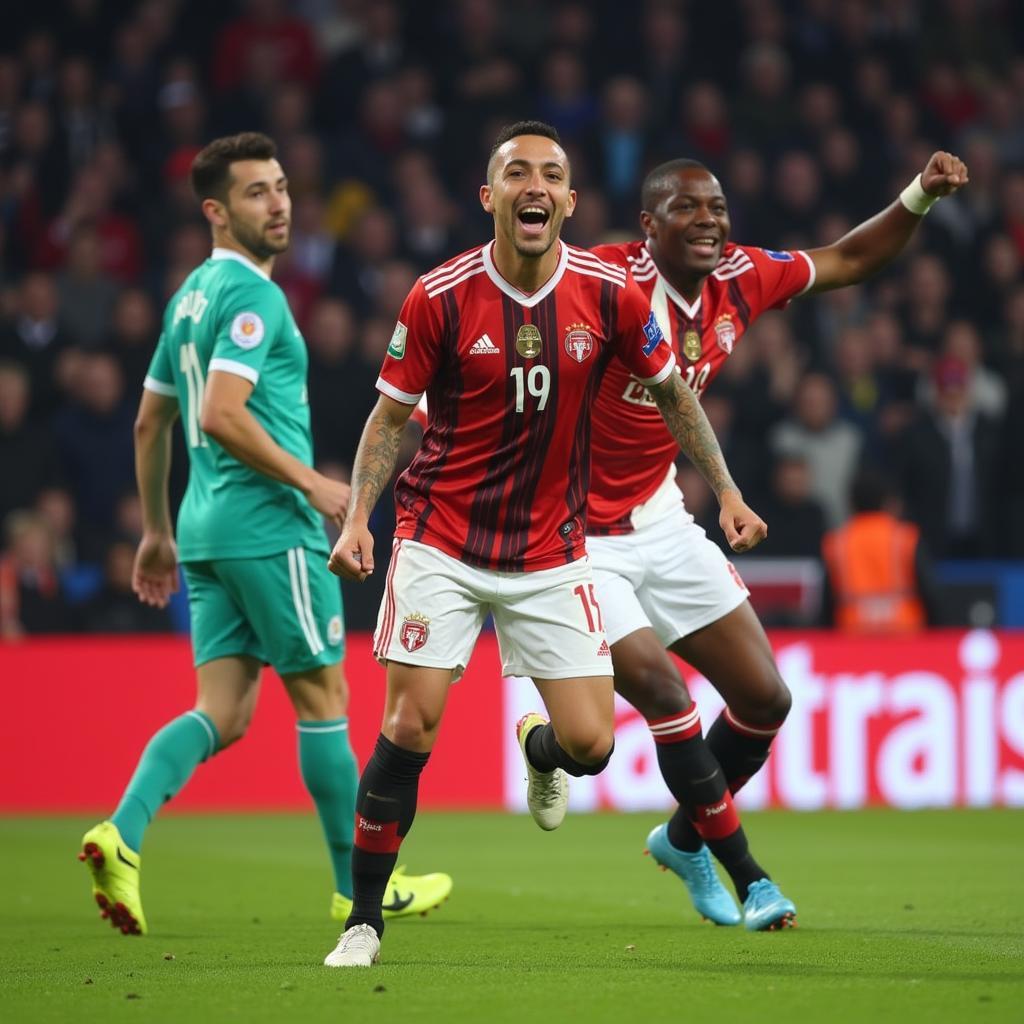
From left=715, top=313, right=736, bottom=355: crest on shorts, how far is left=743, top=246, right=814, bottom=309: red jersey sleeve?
169 millimetres

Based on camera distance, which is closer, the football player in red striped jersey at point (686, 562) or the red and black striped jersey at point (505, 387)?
the red and black striped jersey at point (505, 387)

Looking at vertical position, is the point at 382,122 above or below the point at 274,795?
above

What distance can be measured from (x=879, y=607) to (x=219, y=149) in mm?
6027

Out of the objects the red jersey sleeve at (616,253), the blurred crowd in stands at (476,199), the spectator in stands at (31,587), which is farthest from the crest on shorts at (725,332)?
the spectator in stands at (31,587)

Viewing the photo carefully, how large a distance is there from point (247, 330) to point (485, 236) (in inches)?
324

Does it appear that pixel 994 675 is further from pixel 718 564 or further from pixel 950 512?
pixel 718 564

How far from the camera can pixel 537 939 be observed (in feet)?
18.7

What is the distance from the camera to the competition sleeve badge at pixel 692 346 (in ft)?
20.2

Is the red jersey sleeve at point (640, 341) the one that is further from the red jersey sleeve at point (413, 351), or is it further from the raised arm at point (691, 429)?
the red jersey sleeve at point (413, 351)

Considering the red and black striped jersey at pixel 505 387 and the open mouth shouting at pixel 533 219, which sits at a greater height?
the open mouth shouting at pixel 533 219

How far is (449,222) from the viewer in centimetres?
1403

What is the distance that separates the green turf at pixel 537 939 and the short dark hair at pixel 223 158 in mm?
2449

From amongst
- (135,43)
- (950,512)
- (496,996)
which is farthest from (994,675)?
(135,43)

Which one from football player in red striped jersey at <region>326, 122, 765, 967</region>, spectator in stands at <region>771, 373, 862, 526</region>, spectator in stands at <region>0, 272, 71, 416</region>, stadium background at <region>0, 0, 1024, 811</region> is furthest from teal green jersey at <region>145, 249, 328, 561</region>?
spectator in stands at <region>771, 373, 862, 526</region>
